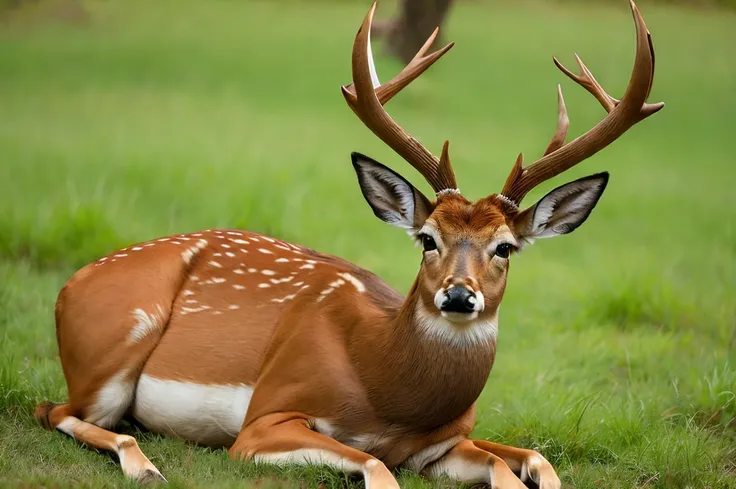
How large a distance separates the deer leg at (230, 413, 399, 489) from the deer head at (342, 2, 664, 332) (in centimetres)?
73

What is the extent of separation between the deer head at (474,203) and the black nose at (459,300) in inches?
1.0

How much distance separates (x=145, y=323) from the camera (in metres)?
5.82

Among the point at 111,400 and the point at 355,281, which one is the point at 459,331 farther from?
the point at 111,400

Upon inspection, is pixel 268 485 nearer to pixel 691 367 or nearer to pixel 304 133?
pixel 691 367

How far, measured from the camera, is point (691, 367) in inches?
305

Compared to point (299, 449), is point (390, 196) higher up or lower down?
higher up

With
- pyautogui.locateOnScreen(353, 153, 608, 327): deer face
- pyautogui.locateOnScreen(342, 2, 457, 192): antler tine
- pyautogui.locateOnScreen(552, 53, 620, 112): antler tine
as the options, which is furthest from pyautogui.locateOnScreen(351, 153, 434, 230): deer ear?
pyautogui.locateOnScreen(552, 53, 620, 112): antler tine

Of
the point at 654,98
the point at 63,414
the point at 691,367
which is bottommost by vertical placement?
the point at 63,414

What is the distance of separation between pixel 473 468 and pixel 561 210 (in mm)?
1270

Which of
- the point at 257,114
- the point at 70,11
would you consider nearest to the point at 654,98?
the point at 257,114

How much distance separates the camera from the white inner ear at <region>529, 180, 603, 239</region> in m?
5.32

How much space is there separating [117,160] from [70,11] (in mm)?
7307

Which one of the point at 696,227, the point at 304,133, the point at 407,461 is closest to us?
the point at 407,461

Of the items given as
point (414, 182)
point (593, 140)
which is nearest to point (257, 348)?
point (593, 140)
